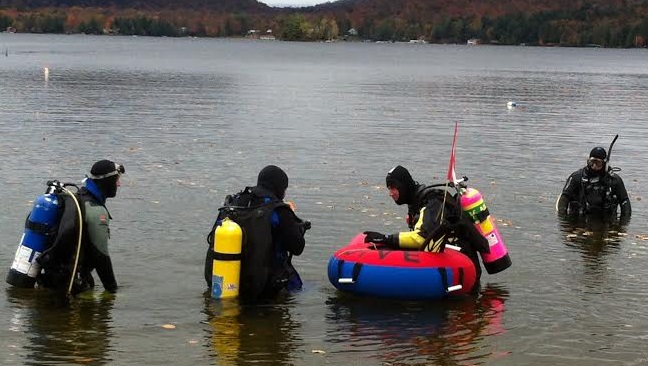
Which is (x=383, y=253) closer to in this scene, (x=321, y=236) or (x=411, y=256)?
(x=411, y=256)

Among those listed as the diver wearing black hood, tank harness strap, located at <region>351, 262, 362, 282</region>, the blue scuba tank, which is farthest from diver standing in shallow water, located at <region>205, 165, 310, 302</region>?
the diver wearing black hood

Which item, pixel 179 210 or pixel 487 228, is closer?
pixel 487 228

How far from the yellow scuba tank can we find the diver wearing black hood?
318 inches

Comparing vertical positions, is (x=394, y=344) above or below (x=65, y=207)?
below

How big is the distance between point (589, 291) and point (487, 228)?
6.14ft

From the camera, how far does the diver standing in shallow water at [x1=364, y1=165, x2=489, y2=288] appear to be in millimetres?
11375

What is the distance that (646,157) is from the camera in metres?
27.4

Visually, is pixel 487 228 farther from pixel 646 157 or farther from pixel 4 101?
pixel 4 101

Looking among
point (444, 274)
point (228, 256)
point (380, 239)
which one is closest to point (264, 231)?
point (228, 256)

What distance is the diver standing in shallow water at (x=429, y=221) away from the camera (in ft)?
37.3

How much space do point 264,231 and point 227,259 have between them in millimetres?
516

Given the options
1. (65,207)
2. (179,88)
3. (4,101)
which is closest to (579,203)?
(65,207)

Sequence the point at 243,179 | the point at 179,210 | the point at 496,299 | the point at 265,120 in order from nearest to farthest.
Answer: the point at 496,299
the point at 179,210
the point at 243,179
the point at 265,120

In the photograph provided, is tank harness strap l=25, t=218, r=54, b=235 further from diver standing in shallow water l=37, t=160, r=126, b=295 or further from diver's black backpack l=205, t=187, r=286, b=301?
diver's black backpack l=205, t=187, r=286, b=301
